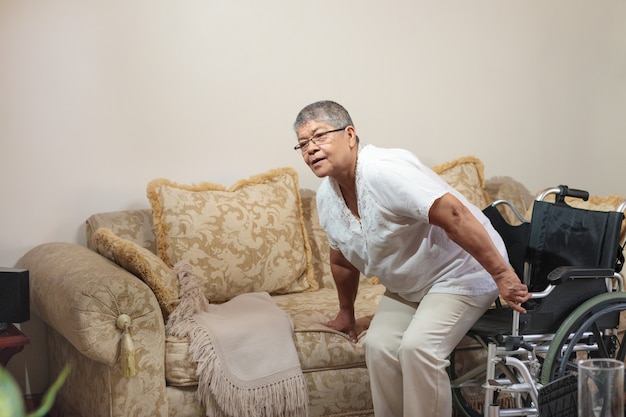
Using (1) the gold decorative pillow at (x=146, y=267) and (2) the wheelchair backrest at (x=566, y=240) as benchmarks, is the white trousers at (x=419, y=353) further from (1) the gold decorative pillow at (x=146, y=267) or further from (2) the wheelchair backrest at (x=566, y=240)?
(1) the gold decorative pillow at (x=146, y=267)

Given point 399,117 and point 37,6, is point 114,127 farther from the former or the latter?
point 399,117

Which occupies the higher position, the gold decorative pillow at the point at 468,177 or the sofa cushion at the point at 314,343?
the gold decorative pillow at the point at 468,177

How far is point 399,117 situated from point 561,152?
0.94m

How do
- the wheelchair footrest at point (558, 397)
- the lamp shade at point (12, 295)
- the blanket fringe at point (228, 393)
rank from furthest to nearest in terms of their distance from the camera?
the lamp shade at point (12, 295) < the blanket fringe at point (228, 393) < the wheelchair footrest at point (558, 397)


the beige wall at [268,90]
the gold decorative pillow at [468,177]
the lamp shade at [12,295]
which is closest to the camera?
the lamp shade at [12,295]

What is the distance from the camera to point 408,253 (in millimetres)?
2473

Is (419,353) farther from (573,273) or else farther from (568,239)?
(568,239)

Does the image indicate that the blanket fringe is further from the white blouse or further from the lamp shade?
the lamp shade

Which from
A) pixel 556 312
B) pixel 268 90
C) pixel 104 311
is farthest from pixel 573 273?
pixel 268 90

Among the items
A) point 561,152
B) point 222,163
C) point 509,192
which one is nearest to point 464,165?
point 509,192

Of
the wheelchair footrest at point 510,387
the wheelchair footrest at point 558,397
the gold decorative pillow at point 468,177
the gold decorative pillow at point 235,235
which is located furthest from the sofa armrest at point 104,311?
the gold decorative pillow at point 468,177

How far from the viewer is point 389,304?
8.61ft

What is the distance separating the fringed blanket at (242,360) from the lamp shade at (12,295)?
1.63 ft

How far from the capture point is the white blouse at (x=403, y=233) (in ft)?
7.70
